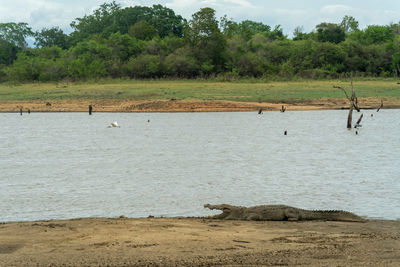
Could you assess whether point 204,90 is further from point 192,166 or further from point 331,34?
point 331,34

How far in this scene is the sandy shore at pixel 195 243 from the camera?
6.69 metres

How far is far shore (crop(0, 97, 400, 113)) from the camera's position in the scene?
38281mm

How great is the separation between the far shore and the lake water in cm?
226

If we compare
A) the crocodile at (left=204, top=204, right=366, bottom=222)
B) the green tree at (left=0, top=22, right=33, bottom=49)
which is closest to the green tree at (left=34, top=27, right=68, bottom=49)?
the green tree at (left=0, top=22, right=33, bottom=49)

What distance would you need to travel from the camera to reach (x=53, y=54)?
64375 mm

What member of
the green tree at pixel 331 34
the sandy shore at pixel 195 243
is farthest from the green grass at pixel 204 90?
the sandy shore at pixel 195 243

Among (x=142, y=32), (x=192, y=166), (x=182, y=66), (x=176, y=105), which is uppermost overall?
(x=142, y=32)

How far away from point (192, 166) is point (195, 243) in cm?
1094

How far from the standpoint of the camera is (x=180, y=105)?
127 ft

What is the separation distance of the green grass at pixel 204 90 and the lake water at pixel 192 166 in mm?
4601

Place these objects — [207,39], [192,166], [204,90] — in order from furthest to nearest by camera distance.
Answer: [207,39]
[204,90]
[192,166]

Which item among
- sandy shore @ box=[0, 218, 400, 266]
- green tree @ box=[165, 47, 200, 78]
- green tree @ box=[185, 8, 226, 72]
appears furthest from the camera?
green tree @ box=[185, 8, 226, 72]

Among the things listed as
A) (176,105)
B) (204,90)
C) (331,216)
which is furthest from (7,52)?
(331,216)

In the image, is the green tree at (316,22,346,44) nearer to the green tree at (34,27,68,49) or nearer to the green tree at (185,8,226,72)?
the green tree at (185,8,226,72)
